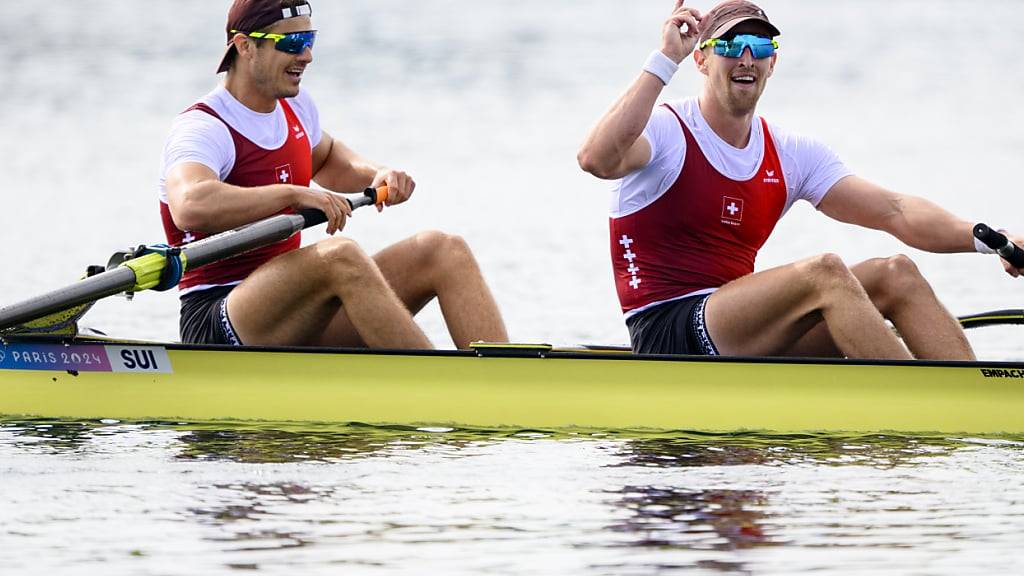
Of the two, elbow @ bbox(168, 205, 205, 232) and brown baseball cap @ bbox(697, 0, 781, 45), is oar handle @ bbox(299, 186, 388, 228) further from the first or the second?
brown baseball cap @ bbox(697, 0, 781, 45)

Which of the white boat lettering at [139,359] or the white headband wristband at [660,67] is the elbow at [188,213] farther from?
the white headband wristband at [660,67]

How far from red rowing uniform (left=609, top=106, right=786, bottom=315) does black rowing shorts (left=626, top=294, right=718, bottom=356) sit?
0.17 ft

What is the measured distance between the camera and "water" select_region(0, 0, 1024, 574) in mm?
6957

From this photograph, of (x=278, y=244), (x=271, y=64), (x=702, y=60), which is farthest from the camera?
(x=278, y=244)

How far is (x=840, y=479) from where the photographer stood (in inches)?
317

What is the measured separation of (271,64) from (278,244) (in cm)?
90

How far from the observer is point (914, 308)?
28.1ft

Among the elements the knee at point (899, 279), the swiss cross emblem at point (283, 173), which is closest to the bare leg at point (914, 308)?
the knee at point (899, 279)

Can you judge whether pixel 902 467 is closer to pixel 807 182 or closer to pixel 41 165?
pixel 807 182

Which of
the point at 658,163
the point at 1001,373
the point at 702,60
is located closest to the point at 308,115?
the point at 658,163

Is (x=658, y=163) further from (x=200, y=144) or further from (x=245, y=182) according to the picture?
(x=200, y=144)

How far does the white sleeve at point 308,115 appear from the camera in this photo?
31.8 ft

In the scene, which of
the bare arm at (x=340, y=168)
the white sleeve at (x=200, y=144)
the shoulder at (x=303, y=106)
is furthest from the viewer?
the bare arm at (x=340, y=168)

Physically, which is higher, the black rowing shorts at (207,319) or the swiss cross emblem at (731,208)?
the swiss cross emblem at (731,208)
